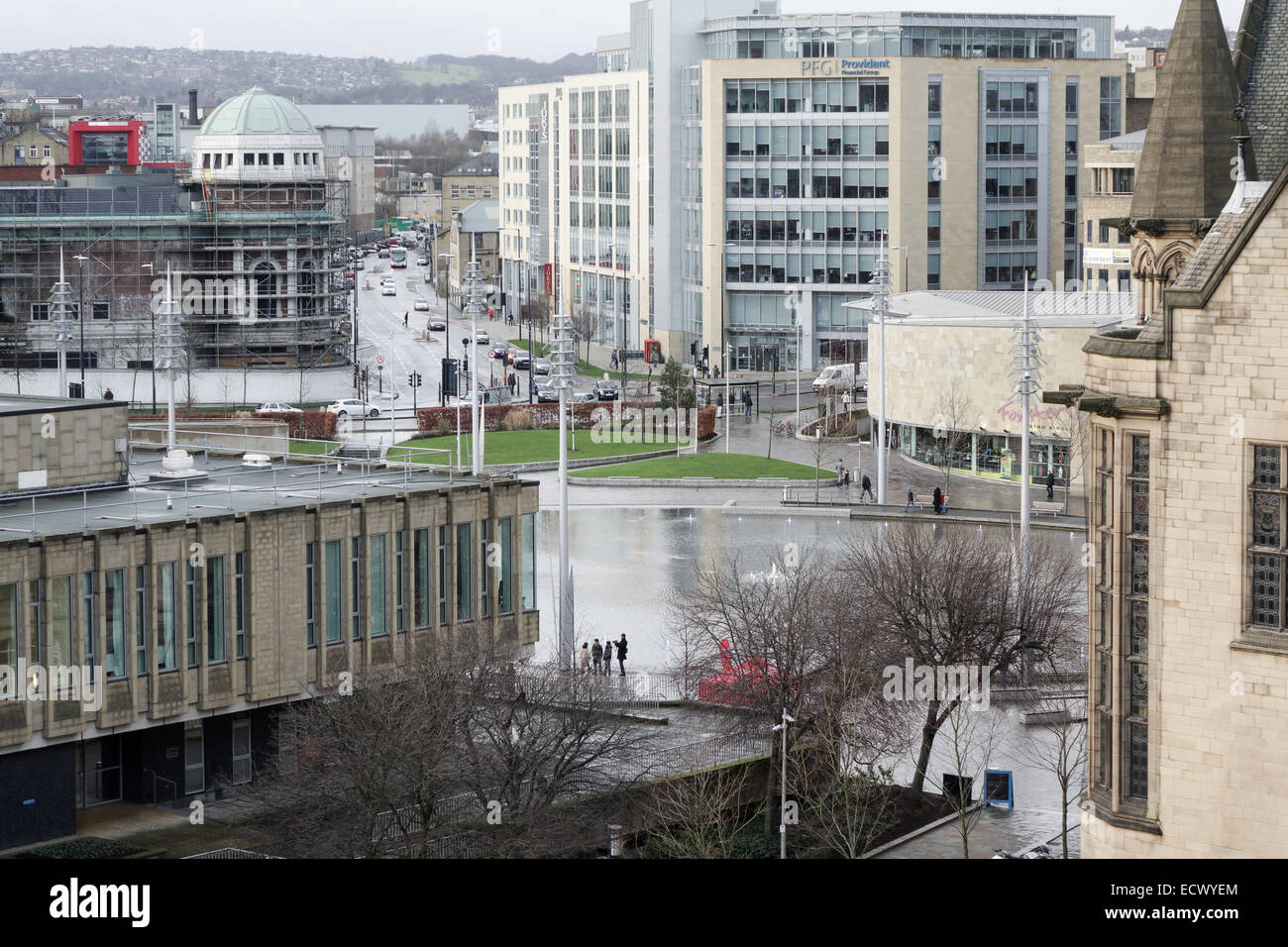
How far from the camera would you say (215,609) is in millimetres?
37906

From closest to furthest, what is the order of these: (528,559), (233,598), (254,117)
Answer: (233,598) < (528,559) < (254,117)

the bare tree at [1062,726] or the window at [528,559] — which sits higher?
the window at [528,559]

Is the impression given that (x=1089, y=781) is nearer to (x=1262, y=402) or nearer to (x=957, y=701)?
(x=1262, y=402)

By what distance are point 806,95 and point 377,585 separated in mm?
79147

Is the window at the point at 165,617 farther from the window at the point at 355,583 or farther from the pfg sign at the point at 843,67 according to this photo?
the pfg sign at the point at 843,67

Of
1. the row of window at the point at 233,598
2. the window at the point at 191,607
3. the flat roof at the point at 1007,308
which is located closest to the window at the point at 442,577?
the row of window at the point at 233,598

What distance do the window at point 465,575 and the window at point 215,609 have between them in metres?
6.40

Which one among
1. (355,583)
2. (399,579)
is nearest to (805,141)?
(399,579)

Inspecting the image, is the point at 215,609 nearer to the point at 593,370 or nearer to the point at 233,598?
the point at 233,598

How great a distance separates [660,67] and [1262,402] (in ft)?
354

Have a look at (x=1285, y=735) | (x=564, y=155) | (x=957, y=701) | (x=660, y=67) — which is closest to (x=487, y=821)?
(x=957, y=701)

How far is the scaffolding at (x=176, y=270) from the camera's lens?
332 ft

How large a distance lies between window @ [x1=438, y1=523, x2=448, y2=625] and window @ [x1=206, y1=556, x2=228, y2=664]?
5.65m

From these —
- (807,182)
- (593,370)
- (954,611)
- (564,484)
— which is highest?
(807,182)
